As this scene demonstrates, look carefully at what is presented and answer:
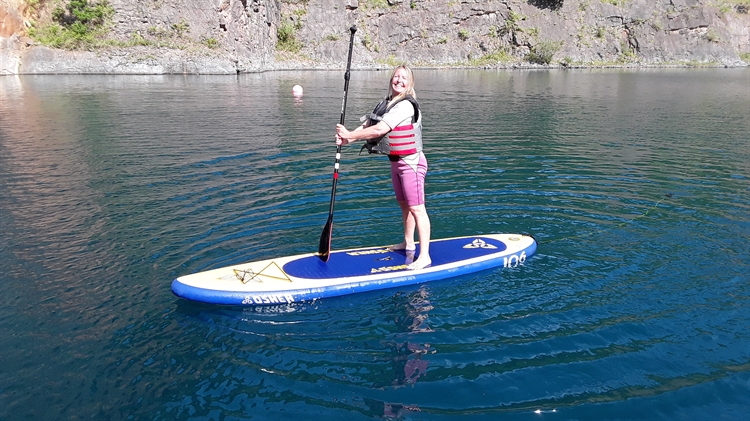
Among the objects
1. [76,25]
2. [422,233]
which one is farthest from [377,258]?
[76,25]

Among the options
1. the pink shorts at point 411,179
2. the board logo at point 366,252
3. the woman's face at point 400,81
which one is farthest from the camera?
the board logo at point 366,252

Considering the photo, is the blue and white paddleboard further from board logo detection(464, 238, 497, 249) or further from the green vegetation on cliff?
the green vegetation on cliff

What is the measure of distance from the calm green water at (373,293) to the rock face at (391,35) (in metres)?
33.5

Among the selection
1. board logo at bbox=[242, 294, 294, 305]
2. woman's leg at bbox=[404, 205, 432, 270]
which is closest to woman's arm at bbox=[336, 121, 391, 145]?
woman's leg at bbox=[404, 205, 432, 270]

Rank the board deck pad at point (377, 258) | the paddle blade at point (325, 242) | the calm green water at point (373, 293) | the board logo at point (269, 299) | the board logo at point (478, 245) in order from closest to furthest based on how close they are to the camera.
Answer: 1. the calm green water at point (373, 293)
2. the board logo at point (269, 299)
3. the board deck pad at point (377, 258)
4. the paddle blade at point (325, 242)
5. the board logo at point (478, 245)

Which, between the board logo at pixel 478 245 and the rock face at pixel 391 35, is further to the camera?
the rock face at pixel 391 35

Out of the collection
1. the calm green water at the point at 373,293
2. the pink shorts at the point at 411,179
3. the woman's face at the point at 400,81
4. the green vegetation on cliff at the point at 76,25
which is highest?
the green vegetation on cliff at the point at 76,25

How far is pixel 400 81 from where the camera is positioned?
6246 millimetres

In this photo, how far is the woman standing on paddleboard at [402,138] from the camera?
6250 millimetres

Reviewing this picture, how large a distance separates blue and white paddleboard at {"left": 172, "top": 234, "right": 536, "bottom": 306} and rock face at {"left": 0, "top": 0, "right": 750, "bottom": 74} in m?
43.0

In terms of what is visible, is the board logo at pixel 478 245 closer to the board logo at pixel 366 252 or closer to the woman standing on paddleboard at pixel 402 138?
the woman standing on paddleboard at pixel 402 138

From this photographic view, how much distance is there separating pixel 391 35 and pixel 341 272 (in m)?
63.8

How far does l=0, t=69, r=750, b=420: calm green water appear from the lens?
4.59 metres

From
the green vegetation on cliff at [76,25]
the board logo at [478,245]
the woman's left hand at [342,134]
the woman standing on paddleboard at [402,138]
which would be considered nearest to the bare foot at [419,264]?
the woman standing on paddleboard at [402,138]
